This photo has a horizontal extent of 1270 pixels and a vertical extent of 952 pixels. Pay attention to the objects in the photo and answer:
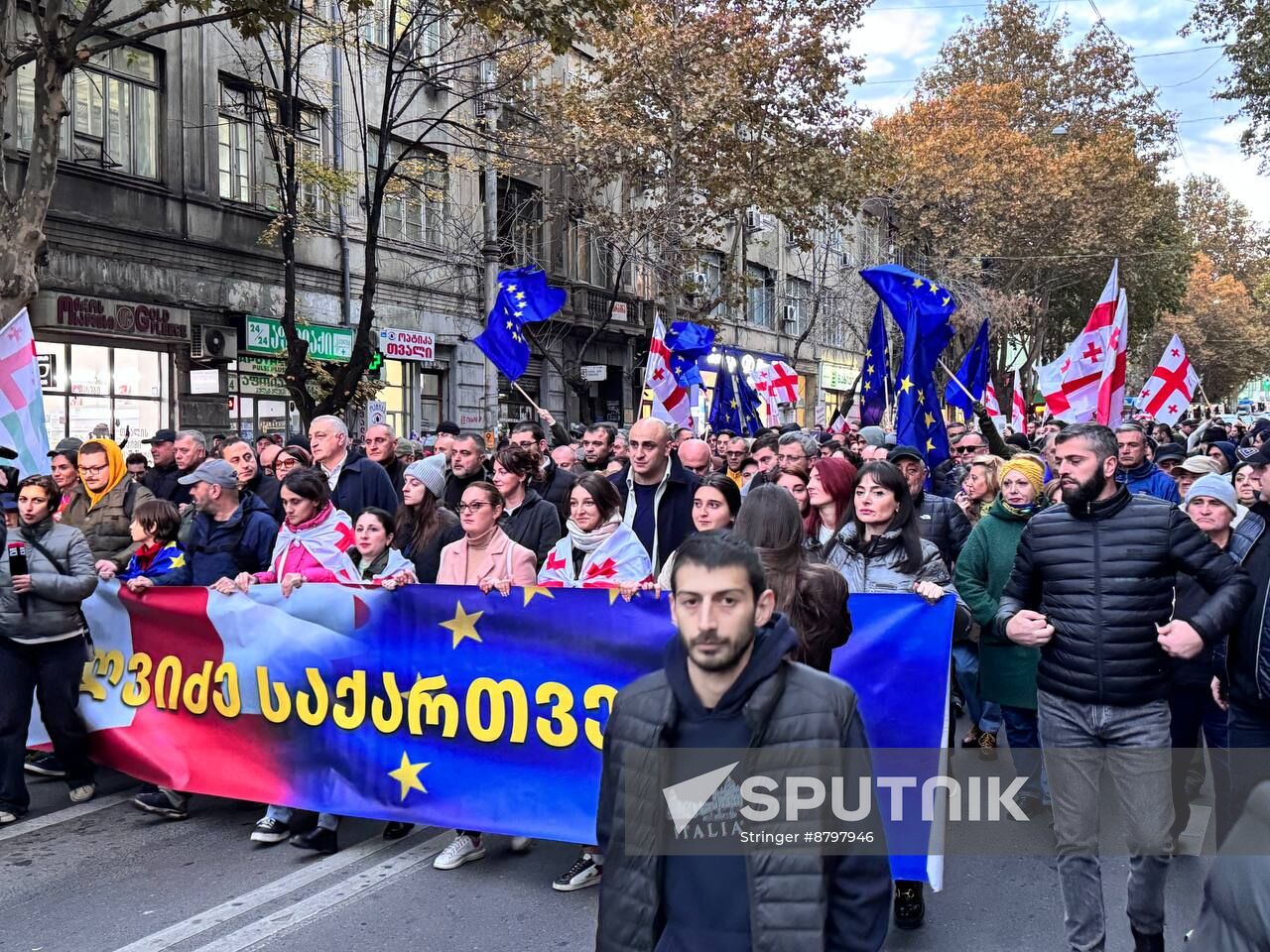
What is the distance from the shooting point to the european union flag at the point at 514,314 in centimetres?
1282

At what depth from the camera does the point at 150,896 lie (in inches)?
195

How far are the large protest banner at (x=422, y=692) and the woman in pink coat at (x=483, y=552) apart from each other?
45 cm

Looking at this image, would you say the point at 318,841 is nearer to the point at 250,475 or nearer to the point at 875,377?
the point at 250,475

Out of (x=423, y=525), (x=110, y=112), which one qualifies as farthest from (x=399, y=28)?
(x=423, y=525)

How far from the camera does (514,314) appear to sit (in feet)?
43.0

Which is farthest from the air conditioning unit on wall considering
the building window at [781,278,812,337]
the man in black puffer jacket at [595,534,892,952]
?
the building window at [781,278,812,337]

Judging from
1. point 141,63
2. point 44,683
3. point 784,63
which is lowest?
point 44,683

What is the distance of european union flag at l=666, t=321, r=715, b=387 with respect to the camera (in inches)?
687

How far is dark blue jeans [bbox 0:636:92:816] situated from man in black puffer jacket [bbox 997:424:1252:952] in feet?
15.6

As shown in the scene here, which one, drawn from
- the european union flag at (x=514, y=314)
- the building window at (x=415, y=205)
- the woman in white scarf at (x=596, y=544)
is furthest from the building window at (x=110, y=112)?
the woman in white scarf at (x=596, y=544)

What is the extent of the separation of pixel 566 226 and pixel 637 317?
14.9 ft

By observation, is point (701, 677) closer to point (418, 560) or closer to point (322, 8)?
point (418, 560)

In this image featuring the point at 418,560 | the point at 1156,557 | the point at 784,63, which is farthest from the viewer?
the point at 784,63

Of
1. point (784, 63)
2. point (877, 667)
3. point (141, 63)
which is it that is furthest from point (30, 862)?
point (784, 63)
